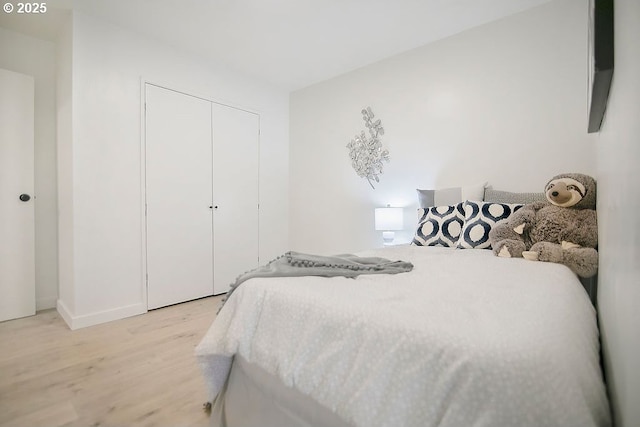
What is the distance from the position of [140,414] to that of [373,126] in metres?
2.99

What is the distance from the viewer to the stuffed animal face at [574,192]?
172cm

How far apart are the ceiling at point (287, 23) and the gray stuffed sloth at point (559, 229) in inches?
61.2

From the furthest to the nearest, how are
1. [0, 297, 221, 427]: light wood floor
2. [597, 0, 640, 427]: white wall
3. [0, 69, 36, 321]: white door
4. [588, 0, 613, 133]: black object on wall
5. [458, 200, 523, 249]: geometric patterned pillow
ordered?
1. [0, 69, 36, 321]: white door
2. [458, 200, 523, 249]: geometric patterned pillow
3. [0, 297, 221, 427]: light wood floor
4. [588, 0, 613, 133]: black object on wall
5. [597, 0, 640, 427]: white wall

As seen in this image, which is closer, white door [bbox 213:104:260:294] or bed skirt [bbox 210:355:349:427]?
bed skirt [bbox 210:355:349:427]

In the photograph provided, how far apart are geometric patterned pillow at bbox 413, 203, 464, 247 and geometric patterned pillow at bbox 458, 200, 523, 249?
0.07 m

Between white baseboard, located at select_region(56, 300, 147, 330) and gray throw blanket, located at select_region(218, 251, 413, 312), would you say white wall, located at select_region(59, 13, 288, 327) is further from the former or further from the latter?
gray throw blanket, located at select_region(218, 251, 413, 312)

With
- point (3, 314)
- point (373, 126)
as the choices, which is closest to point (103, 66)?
point (3, 314)

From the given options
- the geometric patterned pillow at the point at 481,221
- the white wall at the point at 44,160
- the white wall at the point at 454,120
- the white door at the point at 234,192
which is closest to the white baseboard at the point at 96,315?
the white wall at the point at 44,160

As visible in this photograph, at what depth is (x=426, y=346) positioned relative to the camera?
694 millimetres

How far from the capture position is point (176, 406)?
4.78 ft

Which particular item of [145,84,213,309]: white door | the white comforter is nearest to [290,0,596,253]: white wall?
[145,84,213,309]: white door

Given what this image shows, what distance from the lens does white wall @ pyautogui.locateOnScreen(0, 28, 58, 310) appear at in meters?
2.80

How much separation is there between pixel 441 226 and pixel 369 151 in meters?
1.35

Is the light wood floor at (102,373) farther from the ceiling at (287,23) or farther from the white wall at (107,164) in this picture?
the ceiling at (287,23)
